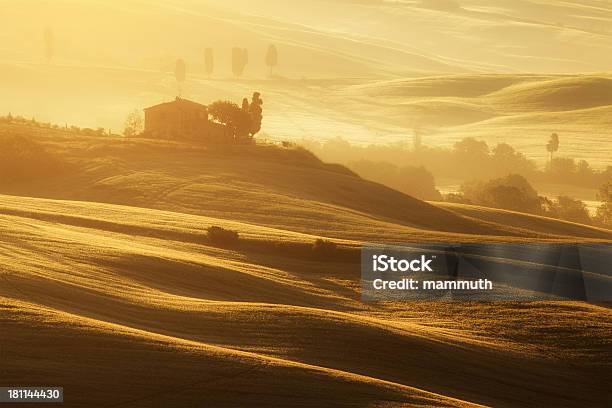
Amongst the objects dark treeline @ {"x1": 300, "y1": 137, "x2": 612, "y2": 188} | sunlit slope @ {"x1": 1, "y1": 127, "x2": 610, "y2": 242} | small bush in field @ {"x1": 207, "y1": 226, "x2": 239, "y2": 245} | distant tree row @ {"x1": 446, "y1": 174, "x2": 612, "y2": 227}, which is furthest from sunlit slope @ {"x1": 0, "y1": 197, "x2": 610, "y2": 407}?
dark treeline @ {"x1": 300, "y1": 137, "x2": 612, "y2": 188}

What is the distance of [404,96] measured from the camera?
194 meters

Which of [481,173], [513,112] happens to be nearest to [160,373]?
[481,173]

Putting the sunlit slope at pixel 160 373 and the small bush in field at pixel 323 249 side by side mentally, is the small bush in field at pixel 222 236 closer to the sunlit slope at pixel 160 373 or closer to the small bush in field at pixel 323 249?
the small bush in field at pixel 323 249

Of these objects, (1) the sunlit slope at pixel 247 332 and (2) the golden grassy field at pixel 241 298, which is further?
(2) the golden grassy field at pixel 241 298

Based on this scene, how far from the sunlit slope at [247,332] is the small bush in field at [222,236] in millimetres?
1009

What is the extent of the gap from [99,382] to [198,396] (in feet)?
8.02

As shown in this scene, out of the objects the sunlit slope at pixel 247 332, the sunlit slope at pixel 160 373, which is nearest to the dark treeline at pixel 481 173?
the sunlit slope at pixel 247 332

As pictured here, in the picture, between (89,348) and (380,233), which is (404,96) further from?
(89,348)

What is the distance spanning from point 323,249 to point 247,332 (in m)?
14.3

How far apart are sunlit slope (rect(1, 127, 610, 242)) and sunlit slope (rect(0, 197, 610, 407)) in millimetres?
11405

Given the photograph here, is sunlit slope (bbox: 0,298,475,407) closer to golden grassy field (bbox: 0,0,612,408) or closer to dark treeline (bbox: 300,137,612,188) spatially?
golden grassy field (bbox: 0,0,612,408)

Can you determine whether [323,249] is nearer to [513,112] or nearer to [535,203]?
[535,203]

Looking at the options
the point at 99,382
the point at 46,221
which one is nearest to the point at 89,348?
the point at 99,382

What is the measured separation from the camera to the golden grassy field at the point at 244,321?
96.2 ft
